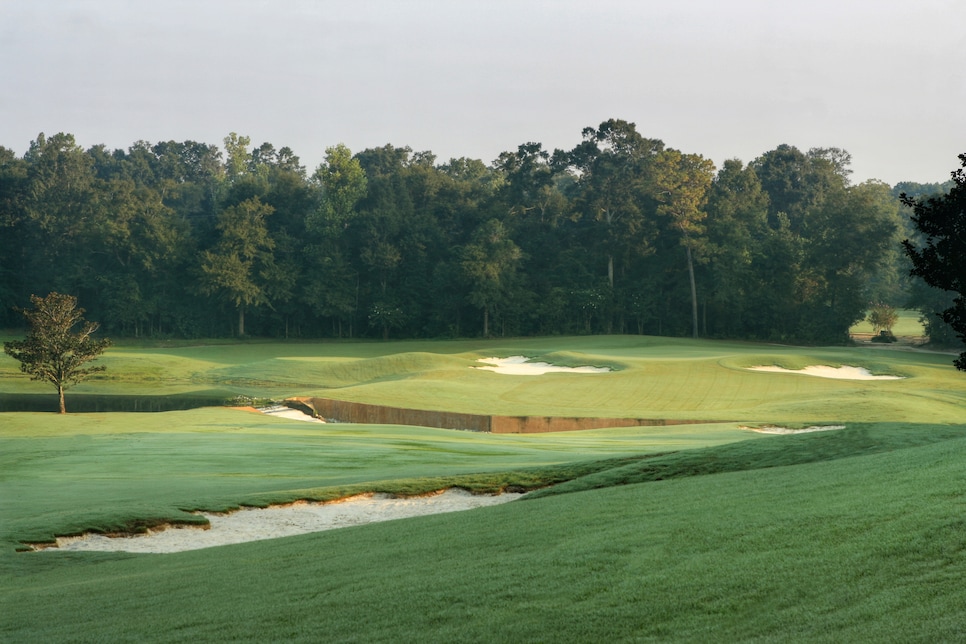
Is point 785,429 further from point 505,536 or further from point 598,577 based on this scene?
point 598,577

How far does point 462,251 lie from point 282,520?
6391 cm

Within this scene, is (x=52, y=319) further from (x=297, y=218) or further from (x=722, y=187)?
(x=722, y=187)

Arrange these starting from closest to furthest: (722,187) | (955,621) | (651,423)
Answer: (955,621), (651,423), (722,187)

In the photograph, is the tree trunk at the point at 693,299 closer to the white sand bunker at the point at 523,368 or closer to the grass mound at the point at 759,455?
the white sand bunker at the point at 523,368

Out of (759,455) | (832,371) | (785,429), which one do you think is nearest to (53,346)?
(785,429)

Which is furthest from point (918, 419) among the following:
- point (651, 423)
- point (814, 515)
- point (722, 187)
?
point (722, 187)

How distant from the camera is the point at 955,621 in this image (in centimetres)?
553

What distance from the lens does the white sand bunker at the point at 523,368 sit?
47.7 m

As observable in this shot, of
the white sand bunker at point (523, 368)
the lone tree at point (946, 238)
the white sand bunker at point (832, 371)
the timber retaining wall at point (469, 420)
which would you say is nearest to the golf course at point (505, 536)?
the lone tree at point (946, 238)

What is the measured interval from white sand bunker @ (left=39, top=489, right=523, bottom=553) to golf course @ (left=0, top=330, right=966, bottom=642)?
19cm

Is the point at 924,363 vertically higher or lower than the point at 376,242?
lower

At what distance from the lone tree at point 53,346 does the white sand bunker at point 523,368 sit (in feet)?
62.5

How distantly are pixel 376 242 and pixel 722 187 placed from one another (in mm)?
28826

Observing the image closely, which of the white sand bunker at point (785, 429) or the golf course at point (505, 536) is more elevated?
the golf course at point (505, 536)
